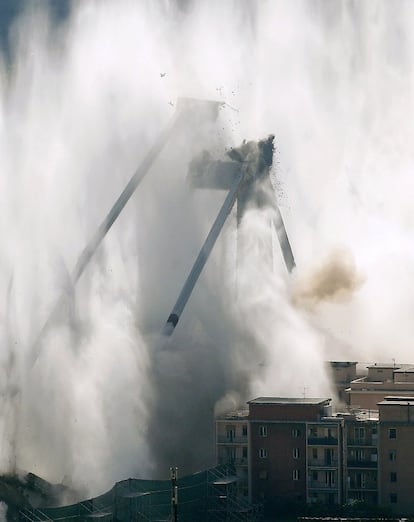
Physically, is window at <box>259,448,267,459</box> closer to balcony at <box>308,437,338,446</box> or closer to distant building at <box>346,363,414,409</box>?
balcony at <box>308,437,338,446</box>

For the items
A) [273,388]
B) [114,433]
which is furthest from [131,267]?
[114,433]

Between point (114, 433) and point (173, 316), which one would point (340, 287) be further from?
point (114, 433)

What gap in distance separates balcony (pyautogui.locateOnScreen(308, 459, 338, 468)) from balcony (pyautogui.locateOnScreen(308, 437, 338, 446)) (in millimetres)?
403

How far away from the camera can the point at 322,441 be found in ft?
142

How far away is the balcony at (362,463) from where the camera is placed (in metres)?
42.9

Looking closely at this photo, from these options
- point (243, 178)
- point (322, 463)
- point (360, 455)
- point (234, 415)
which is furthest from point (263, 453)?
point (243, 178)

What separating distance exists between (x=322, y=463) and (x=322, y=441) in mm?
551

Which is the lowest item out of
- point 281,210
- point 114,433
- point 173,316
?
point 114,433

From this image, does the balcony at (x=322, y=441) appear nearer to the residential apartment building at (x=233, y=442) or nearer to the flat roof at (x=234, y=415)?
the residential apartment building at (x=233, y=442)

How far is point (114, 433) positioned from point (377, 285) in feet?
76.3

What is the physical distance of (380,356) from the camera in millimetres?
59781

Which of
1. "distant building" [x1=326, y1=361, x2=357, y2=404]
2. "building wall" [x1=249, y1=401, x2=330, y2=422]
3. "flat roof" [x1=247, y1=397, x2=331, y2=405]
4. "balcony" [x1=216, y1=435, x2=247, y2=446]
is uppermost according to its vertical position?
"distant building" [x1=326, y1=361, x2=357, y2=404]

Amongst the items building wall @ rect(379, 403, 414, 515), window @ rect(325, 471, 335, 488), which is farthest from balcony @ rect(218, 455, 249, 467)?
building wall @ rect(379, 403, 414, 515)

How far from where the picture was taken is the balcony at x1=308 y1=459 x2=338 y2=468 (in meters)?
43.1
